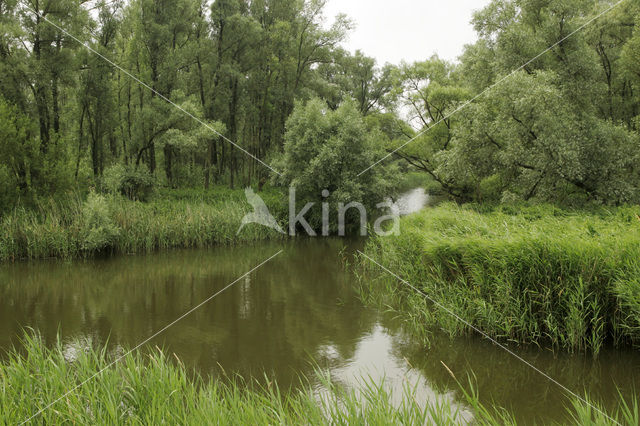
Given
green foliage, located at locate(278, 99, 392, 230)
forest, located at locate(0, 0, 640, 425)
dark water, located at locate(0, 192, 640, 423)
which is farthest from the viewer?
green foliage, located at locate(278, 99, 392, 230)

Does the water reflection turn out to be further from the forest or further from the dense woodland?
the dense woodland

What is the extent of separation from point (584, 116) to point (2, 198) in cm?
2062

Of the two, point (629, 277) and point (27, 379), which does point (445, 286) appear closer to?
point (629, 277)

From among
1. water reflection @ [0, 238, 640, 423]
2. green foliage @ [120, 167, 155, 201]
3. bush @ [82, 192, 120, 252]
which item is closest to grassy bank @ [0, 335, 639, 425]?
water reflection @ [0, 238, 640, 423]

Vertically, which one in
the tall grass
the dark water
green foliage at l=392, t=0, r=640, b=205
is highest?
green foliage at l=392, t=0, r=640, b=205

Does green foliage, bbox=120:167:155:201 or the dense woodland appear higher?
the dense woodland

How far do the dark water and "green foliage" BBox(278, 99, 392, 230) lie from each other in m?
5.57

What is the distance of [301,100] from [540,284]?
17.7 m

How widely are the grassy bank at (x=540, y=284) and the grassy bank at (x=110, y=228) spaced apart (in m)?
10.5

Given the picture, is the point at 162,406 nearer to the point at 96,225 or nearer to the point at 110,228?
the point at 110,228

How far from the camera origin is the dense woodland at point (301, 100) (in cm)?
1463

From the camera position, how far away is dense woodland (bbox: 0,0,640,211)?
1463cm

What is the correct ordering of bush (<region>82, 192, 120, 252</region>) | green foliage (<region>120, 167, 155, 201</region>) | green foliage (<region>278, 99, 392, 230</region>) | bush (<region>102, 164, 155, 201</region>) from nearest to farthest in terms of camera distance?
bush (<region>82, 192, 120, 252</region>) < bush (<region>102, 164, 155, 201</region>) < green foliage (<region>278, 99, 392, 230</region>) < green foliage (<region>120, 167, 155, 201</region>)

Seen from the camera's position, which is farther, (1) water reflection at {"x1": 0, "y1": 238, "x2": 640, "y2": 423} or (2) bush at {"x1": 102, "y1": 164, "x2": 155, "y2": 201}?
(2) bush at {"x1": 102, "y1": 164, "x2": 155, "y2": 201}
